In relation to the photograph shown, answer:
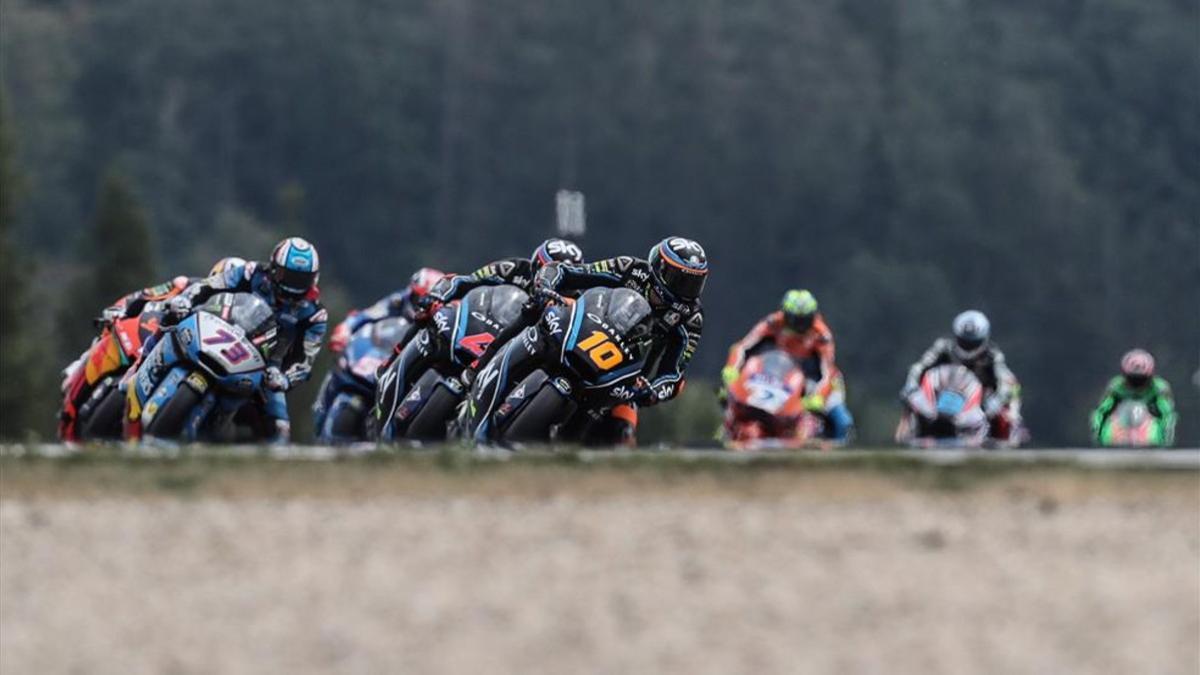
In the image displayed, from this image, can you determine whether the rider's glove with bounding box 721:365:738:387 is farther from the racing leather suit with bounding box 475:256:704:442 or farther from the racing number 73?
the racing number 73

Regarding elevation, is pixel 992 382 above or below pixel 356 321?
below

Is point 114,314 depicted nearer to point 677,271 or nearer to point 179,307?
point 179,307

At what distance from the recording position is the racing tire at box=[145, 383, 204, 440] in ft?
63.8

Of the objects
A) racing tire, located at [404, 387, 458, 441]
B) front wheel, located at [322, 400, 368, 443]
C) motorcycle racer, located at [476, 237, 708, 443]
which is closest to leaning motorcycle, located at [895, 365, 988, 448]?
front wheel, located at [322, 400, 368, 443]

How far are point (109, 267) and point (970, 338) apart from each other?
4586 cm

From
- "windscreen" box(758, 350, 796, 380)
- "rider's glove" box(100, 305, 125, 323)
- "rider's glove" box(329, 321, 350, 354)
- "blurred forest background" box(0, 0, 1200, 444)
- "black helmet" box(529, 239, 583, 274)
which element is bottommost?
"windscreen" box(758, 350, 796, 380)

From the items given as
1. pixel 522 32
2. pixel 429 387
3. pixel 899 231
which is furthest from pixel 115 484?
pixel 522 32

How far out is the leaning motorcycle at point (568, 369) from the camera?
1888 centimetres

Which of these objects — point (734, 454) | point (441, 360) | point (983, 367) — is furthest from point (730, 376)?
point (734, 454)

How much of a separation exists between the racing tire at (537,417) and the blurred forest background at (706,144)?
2939 inches

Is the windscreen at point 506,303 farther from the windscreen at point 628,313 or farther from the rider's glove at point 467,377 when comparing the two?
the windscreen at point 628,313

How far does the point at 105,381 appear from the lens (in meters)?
21.0

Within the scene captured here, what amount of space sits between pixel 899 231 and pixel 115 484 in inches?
3660

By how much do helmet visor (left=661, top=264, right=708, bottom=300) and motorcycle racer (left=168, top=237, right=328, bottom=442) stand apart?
8.05 ft
